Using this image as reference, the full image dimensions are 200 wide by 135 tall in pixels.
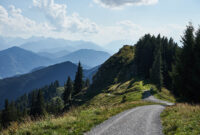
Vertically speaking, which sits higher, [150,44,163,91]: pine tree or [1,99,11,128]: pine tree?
[150,44,163,91]: pine tree

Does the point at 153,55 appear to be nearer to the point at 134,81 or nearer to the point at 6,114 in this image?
the point at 134,81

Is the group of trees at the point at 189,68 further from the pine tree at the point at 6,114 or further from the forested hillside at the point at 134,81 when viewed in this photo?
the pine tree at the point at 6,114

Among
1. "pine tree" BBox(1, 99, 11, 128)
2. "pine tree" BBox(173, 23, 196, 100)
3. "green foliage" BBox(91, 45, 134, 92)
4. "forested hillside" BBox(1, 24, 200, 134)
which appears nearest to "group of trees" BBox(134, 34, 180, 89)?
"forested hillside" BBox(1, 24, 200, 134)

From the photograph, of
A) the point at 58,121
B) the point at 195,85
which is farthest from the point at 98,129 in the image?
the point at 195,85

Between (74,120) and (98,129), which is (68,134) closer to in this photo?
(98,129)

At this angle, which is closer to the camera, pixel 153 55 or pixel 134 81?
pixel 134 81

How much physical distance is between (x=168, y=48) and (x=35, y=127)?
85701 millimetres

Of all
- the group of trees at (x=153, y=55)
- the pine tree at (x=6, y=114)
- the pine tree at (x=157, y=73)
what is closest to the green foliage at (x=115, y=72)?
the group of trees at (x=153, y=55)

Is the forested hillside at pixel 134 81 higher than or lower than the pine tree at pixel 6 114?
higher

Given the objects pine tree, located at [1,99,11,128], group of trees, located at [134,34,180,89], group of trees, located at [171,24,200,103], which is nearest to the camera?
group of trees, located at [171,24,200,103]

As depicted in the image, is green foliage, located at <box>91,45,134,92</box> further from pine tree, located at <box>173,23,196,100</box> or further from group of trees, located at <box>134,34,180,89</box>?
pine tree, located at <box>173,23,196,100</box>

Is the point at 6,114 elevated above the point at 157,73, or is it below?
below

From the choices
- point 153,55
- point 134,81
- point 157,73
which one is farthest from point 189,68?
point 153,55

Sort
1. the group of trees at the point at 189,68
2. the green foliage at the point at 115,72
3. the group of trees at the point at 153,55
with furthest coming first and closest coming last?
the green foliage at the point at 115,72 < the group of trees at the point at 153,55 < the group of trees at the point at 189,68
